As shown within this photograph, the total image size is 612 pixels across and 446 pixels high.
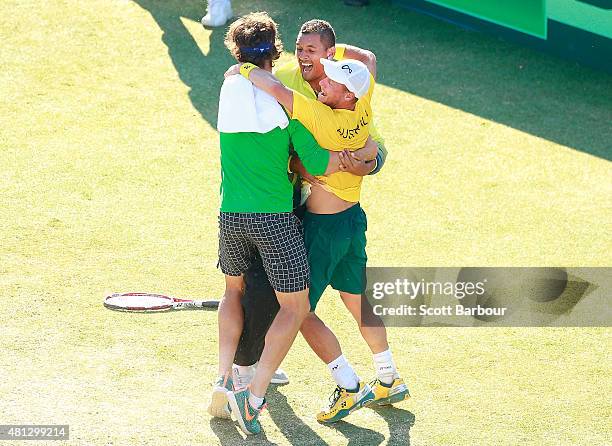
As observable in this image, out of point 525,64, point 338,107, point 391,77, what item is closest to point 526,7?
point 525,64

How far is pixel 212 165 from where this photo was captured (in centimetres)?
995

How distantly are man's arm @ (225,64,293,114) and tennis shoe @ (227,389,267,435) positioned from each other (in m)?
1.60

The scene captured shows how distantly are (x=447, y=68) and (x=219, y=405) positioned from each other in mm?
6781

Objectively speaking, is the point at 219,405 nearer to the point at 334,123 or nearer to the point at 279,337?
the point at 279,337

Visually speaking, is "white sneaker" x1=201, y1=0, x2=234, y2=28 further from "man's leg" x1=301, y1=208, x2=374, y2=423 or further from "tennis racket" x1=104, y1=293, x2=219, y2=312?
"man's leg" x1=301, y1=208, x2=374, y2=423

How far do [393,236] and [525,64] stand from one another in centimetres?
422

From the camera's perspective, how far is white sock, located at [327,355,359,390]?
650 centimetres

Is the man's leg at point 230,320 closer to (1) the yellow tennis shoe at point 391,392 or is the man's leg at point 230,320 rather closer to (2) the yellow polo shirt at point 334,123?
(2) the yellow polo shirt at point 334,123

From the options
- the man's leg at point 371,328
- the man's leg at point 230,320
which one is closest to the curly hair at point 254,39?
the man's leg at point 230,320

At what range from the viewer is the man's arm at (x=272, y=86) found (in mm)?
5973

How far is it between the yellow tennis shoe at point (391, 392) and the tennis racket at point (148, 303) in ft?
4.82

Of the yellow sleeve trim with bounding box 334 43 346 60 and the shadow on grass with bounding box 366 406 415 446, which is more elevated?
the yellow sleeve trim with bounding box 334 43 346 60

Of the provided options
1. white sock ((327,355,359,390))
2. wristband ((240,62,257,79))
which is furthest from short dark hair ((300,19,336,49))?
white sock ((327,355,359,390))

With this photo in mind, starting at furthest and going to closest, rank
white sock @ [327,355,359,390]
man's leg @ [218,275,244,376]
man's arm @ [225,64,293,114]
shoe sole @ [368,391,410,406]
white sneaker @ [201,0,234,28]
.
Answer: white sneaker @ [201,0,234,28] → shoe sole @ [368,391,410,406] → white sock @ [327,355,359,390] → man's leg @ [218,275,244,376] → man's arm @ [225,64,293,114]
